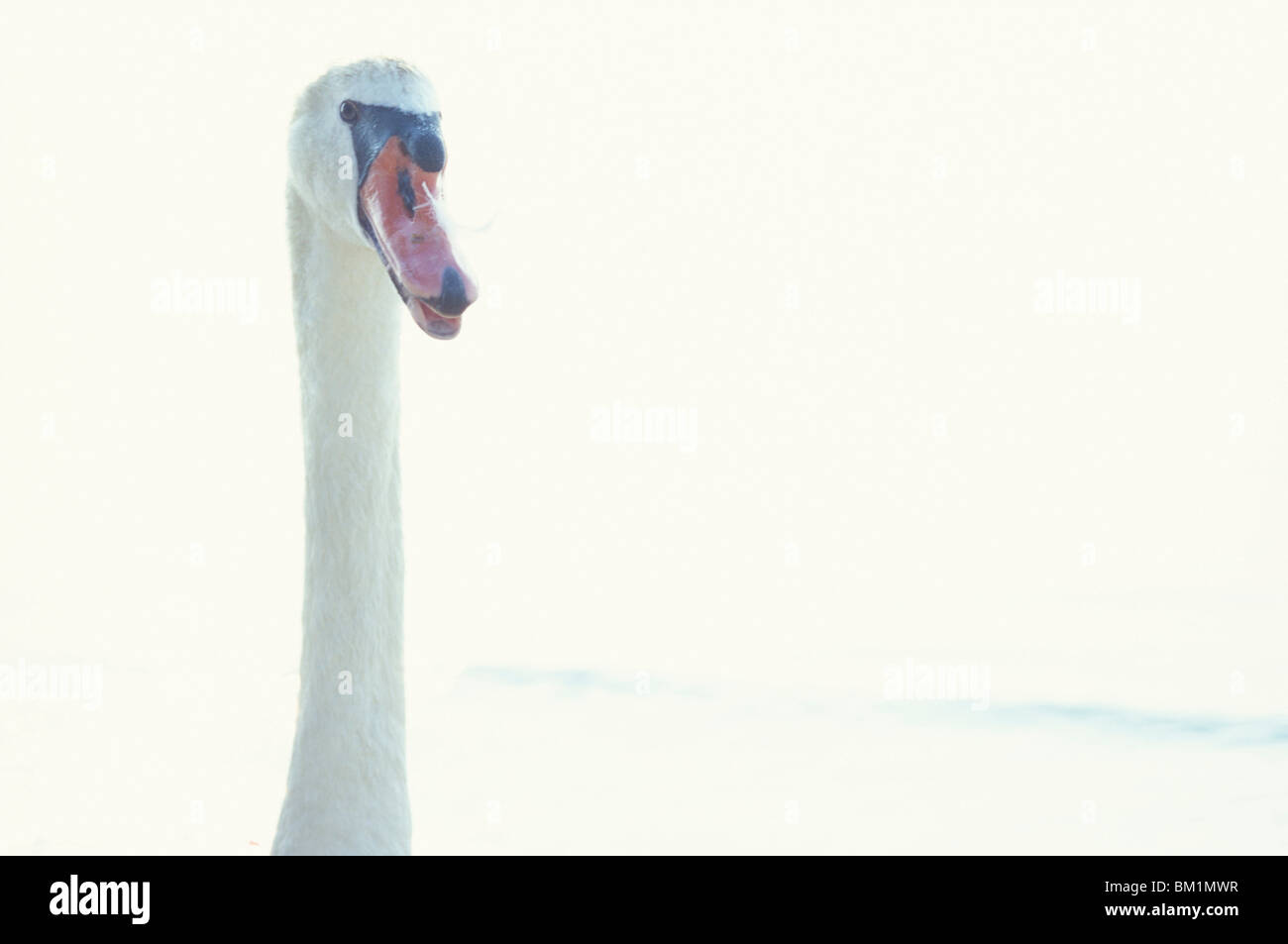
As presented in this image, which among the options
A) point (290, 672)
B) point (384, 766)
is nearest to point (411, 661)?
point (290, 672)

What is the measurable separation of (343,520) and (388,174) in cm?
86

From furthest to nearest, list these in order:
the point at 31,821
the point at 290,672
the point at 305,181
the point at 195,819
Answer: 1. the point at 31,821
2. the point at 195,819
3. the point at 290,672
4. the point at 305,181

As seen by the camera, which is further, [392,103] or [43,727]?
[43,727]

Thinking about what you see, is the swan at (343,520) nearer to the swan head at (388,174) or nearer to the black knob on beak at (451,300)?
the swan head at (388,174)

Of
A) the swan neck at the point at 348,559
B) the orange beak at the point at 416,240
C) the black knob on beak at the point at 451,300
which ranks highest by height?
the orange beak at the point at 416,240

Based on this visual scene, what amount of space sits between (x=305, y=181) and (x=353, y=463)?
0.66 metres

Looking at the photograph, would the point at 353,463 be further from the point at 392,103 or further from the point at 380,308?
the point at 392,103

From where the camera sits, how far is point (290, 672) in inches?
171

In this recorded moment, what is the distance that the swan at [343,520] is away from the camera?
11.8ft

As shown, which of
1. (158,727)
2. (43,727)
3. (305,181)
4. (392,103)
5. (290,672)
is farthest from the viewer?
(43,727)

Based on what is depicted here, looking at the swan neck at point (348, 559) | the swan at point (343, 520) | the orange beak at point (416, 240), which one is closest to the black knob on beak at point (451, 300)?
the orange beak at point (416, 240)

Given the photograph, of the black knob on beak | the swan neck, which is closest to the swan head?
the black knob on beak

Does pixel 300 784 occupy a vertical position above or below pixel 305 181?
below

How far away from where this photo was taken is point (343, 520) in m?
3.71
